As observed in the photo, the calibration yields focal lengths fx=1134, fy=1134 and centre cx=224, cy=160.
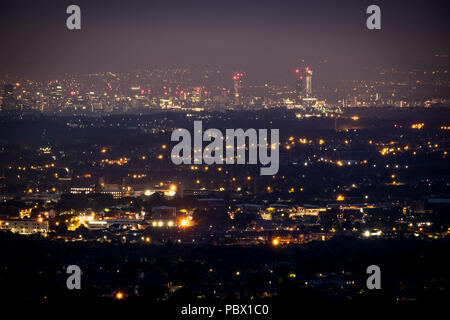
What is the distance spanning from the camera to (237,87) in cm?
6281

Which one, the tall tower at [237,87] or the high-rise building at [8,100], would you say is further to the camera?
the tall tower at [237,87]

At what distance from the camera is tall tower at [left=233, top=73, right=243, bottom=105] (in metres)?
60.8

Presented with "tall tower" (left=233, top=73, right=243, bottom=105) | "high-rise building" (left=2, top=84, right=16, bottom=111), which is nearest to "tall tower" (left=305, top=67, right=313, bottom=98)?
"tall tower" (left=233, top=73, right=243, bottom=105)

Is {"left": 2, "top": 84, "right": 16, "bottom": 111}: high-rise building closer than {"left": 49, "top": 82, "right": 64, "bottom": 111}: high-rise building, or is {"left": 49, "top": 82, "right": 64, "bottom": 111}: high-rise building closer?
{"left": 2, "top": 84, "right": 16, "bottom": 111}: high-rise building

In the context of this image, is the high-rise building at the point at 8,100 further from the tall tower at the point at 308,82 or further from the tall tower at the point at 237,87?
the tall tower at the point at 308,82

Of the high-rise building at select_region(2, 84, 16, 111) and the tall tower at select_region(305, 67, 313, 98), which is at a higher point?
the tall tower at select_region(305, 67, 313, 98)

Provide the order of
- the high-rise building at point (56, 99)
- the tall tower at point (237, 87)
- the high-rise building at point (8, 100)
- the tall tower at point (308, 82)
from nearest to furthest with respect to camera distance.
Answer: the high-rise building at point (8, 100) < the high-rise building at point (56, 99) < the tall tower at point (308, 82) < the tall tower at point (237, 87)

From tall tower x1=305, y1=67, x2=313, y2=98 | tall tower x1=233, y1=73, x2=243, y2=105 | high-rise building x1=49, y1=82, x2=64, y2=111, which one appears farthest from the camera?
tall tower x1=233, y1=73, x2=243, y2=105

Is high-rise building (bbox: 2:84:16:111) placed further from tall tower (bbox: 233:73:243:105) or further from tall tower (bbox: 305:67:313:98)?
tall tower (bbox: 305:67:313:98)

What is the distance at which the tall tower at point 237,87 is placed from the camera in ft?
200

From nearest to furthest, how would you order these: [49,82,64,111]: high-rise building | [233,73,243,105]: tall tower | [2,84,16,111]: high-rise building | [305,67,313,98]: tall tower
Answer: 1. [2,84,16,111]: high-rise building
2. [49,82,64,111]: high-rise building
3. [305,67,313,98]: tall tower
4. [233,73,243,105]: tall tower

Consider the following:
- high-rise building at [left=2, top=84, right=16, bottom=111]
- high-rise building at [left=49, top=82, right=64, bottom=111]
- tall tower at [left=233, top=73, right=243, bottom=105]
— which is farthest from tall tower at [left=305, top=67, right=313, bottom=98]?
high-rise building at [left=2, top=84, right=16, bottom=111]

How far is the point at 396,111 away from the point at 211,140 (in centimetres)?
1640

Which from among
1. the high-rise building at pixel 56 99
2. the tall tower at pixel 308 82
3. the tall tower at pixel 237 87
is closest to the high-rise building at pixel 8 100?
the high-rise building at pixel 56 99
